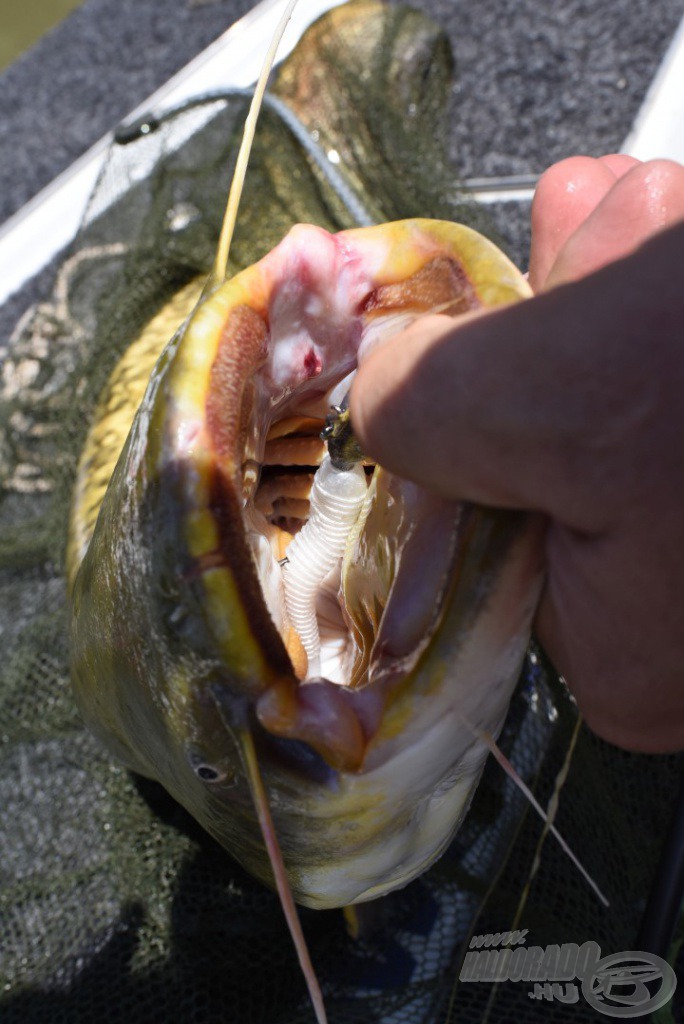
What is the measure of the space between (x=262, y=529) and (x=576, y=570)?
20.8 inches

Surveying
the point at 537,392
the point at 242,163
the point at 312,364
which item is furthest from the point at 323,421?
the point at 537,392

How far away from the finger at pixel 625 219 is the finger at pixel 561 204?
170 millimetres

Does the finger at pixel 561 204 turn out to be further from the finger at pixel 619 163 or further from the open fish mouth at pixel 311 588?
the open fish mouth at pixel 311 588

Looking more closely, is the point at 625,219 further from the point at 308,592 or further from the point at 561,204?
the point at 308,592

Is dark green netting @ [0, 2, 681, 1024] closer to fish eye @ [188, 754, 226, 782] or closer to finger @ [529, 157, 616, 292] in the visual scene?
fish eye @ [188, 754, 226, 782]

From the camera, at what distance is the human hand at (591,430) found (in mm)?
543

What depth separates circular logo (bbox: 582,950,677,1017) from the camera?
4.19 feet

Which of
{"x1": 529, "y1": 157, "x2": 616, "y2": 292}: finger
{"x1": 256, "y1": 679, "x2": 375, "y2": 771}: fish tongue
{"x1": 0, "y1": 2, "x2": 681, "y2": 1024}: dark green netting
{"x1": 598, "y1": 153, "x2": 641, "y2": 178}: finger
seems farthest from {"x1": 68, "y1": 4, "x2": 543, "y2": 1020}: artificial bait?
{"x1": 0, "y1": 2, "x2": 681, "y2": 1024}: dark green netting

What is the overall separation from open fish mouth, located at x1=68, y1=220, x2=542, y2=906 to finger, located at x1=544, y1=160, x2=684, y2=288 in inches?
2.3

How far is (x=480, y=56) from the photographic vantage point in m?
2.79

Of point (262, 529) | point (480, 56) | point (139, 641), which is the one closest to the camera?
point (139, 641)

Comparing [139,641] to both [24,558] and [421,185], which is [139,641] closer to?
[24,558]

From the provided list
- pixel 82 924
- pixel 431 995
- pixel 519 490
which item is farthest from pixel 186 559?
pixel 82 924

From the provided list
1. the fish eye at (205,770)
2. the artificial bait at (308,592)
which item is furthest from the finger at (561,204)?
the fish eye at (205,770)
